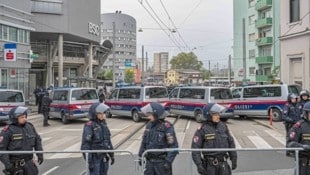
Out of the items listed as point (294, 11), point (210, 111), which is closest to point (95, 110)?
point (210, 111)

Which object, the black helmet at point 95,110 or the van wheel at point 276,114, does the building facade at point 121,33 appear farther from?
the black helmet at point 95,110

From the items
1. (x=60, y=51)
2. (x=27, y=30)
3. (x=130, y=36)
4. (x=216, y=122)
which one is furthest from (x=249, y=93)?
(x=130, y=36)

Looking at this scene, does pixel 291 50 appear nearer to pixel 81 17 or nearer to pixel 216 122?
pixel 216 122

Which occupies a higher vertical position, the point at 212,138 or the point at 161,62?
the point at 161,62

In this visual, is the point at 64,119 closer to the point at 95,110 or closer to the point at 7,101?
the point at 7,101

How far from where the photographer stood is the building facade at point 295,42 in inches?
A: 1152

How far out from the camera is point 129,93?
2506cm

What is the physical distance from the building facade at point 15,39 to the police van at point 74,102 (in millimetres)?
10372

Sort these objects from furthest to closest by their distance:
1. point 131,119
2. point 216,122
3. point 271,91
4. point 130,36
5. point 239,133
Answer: point 130,36 < point 131,119 < point 271,91 < point 239,133 < point 216,122

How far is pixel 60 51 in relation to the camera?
5169 cm

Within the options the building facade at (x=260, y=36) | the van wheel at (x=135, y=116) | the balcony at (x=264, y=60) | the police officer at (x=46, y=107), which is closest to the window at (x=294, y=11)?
the van wheel at (x=135, y=116)

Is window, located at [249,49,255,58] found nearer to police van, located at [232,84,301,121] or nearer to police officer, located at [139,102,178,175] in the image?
police van, located at [232,84,301,121]

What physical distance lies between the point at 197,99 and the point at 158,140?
1719 centimetres

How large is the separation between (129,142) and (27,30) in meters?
27.1
